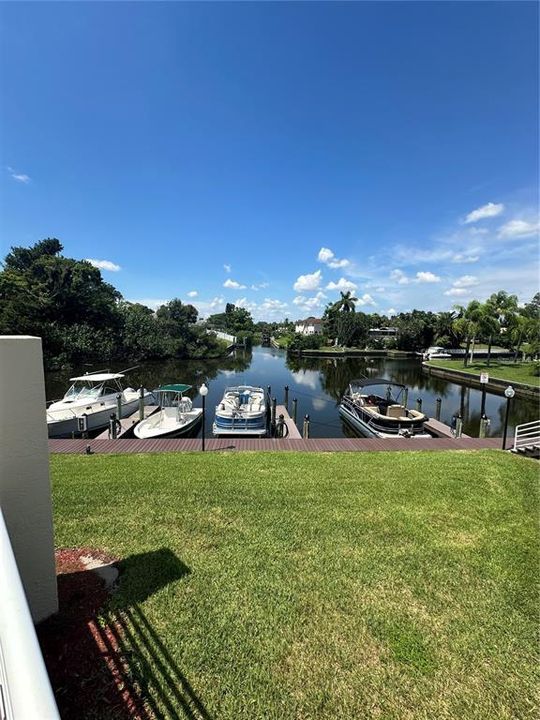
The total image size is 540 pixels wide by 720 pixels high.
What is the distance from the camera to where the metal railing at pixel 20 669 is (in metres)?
0.95

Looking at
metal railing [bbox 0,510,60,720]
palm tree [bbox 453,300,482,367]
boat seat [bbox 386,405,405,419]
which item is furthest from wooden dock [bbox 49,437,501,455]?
palm tree [bbox 453,300,482,367]

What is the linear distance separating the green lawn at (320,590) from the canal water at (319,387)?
9967 mm

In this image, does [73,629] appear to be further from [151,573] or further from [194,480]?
[194,480]

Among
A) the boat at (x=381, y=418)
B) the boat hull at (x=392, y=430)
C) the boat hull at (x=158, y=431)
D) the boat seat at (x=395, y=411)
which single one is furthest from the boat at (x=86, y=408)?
the boat seat at (x=395, y=411)

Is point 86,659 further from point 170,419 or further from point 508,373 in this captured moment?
point 508,373

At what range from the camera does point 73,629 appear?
3.27 metres

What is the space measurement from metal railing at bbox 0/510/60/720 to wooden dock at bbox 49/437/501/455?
9.10 meters

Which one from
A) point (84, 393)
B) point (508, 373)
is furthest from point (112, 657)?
point (508, 373)

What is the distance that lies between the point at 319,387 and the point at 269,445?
19820 mm

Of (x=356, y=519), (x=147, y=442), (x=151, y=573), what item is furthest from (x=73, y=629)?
(x=147, y=442)

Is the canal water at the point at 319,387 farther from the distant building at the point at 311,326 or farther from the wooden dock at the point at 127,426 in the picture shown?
the distant building at the point at 311,326

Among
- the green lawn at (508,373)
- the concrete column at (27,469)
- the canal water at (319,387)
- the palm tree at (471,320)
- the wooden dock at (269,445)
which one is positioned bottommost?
the canal water at (319,387)

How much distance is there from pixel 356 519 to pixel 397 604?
1.80 meters

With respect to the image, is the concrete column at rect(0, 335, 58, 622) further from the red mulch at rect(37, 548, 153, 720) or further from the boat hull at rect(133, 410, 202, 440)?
the boat hull at rect(133, 410, 202, 440)
